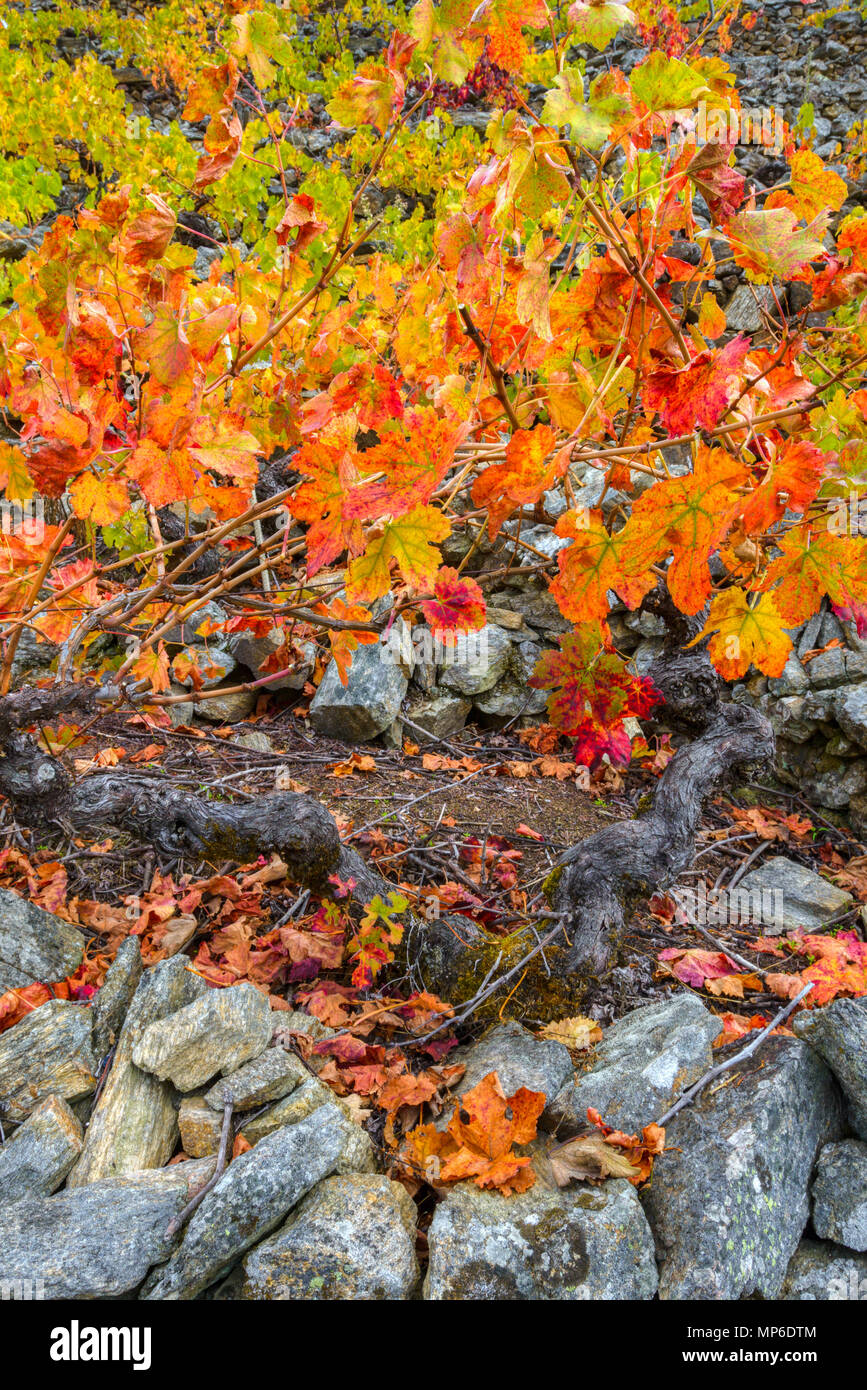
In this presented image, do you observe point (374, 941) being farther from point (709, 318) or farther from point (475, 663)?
point (475, 663)

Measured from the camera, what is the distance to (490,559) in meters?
4.30

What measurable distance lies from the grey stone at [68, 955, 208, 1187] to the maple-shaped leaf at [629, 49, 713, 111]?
73.0 inches

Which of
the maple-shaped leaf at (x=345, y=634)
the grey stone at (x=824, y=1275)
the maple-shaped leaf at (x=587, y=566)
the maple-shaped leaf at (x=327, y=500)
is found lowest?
the grey stone at (x=824, y=1275)

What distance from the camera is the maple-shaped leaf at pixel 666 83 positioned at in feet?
3.11

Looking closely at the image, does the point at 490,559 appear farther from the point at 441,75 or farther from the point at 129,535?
the point at 441,75

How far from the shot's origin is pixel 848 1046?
1581 millimetres

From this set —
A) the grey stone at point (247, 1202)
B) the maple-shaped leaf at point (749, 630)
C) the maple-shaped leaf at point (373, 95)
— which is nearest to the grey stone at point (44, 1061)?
the grey stone at point (247, 1202)

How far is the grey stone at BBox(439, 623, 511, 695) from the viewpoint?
388cm

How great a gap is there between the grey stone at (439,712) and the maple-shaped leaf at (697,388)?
9.34ft

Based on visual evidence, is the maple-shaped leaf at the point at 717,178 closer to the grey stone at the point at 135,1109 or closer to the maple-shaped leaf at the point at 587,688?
the maple-shaped leaf at the point at 587,688

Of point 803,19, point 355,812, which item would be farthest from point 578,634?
point 803,19

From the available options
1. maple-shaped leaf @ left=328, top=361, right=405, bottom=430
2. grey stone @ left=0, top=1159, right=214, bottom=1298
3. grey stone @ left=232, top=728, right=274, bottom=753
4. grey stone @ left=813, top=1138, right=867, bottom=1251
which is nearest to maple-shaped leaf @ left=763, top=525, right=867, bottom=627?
maple-shaped leaf @ left=328, top=361, right=405, bottom=430

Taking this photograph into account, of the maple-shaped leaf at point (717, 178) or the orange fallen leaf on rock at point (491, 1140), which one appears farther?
the orange fallen leaf on rock at point (491, 1140)

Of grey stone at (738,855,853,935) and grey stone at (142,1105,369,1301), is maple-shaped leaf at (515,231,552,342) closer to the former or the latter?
grey stone at (142,1105,369,1301)
